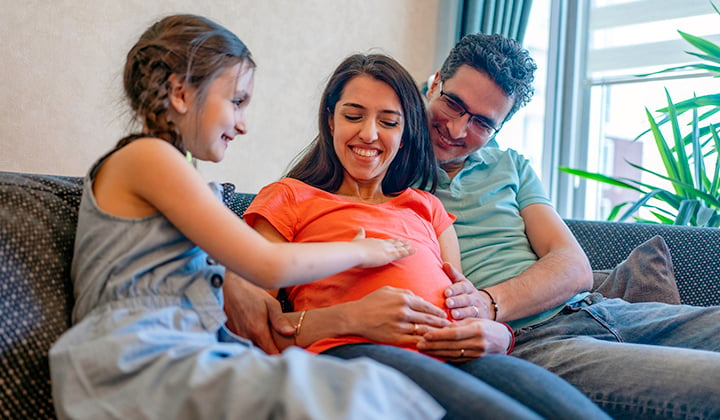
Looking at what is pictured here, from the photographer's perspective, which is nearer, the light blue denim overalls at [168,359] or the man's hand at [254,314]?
the light blue denim overalls at [168,359]

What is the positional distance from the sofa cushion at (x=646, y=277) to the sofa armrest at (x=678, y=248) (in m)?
0.10

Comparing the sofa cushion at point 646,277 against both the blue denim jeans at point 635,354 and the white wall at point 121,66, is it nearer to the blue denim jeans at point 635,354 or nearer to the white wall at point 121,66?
the blue denim jeans at point 635,354

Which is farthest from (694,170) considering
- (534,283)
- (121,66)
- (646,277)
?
(121,66)

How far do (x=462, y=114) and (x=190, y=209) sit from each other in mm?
959

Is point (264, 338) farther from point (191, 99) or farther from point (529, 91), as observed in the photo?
point (529, 91)

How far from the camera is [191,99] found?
4.00 feet

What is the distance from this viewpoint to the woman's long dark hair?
160 cm

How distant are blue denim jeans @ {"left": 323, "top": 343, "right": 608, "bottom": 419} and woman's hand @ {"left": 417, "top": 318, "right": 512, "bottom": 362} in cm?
2

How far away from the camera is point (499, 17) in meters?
3.39

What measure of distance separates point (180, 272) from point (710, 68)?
2.52 m

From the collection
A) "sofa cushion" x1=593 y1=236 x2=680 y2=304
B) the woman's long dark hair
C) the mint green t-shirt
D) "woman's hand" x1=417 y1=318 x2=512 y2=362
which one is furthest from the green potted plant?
"woman's hand" x1=417 y1=318 x2=512 y2=362

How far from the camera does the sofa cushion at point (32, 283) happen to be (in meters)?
1.00

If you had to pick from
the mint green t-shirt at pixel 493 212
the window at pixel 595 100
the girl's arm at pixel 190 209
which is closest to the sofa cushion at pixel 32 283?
the girl's arm at pixel 190 209

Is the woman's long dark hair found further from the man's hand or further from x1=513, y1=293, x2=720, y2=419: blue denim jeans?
x1=513, y1=293, x2=720, y2=419: blue denim jeans
